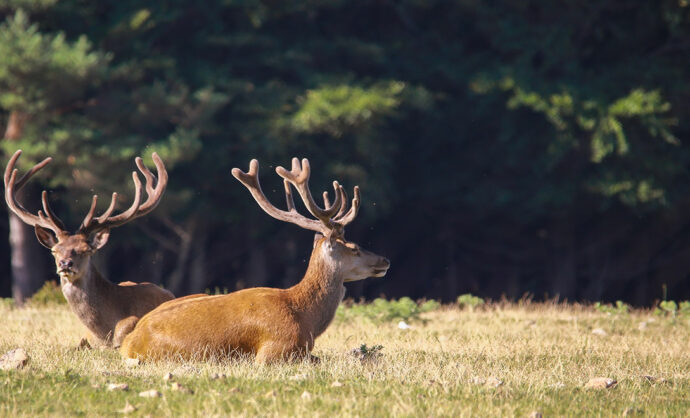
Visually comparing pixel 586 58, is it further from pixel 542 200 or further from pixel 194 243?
pixel 194 243

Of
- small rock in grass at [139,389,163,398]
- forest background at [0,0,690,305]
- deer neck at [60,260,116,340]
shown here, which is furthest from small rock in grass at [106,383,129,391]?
forest background at [0,0,690,305]

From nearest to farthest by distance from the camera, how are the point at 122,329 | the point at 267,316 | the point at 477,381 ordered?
the point at 477,381, the point at 267,316, the point at 122,329

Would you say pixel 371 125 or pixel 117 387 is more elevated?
pixel 371 125

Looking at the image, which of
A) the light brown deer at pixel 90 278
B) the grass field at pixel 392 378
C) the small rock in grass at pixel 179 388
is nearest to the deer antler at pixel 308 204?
the grass field at pixel 392 378

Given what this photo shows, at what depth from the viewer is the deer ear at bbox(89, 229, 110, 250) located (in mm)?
9266

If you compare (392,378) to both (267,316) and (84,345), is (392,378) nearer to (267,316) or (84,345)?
(267,316)

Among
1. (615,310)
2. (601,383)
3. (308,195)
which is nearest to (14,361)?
(308,195)

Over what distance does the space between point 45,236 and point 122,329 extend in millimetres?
1079

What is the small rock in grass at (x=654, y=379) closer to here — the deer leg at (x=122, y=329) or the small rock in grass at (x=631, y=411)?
the small rock in grass at (x=631, y=411)

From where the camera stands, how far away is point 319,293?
329 inches

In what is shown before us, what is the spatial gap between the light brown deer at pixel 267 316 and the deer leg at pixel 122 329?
2.44ft

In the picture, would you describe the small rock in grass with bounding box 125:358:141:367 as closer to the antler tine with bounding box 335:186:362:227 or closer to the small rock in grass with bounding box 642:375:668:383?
the antler tine with bounding box 335:186:362:227

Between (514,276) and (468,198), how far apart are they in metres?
4.07

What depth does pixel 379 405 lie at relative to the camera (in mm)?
6023
